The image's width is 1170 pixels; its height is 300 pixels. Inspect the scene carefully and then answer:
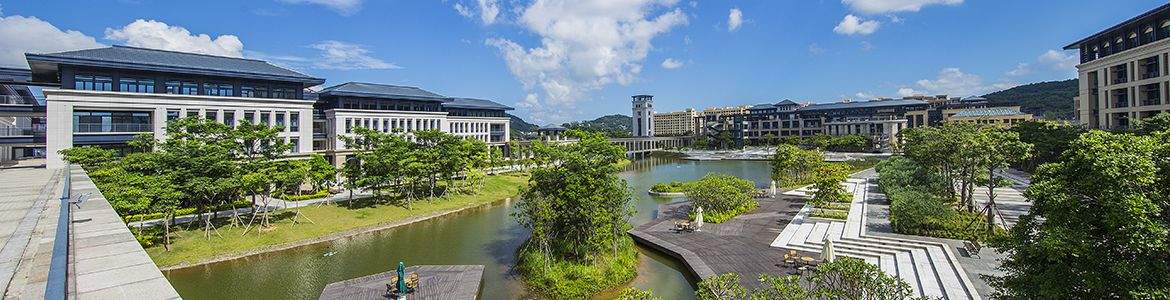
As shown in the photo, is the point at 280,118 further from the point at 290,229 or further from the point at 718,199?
the point at 718,199

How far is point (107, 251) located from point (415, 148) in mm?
31484

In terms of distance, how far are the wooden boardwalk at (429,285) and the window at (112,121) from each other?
27.4 m

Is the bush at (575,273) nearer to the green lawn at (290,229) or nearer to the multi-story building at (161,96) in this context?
the green lawn at (290,229)

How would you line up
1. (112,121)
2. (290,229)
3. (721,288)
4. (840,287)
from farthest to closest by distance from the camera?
(112,121), (290,229), (721,288), (840,287)

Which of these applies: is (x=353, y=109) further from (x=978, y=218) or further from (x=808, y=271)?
(x=978, y=218)

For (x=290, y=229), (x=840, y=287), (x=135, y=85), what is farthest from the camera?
(x=135, y=85)

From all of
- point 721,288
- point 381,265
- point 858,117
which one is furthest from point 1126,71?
point 858,117

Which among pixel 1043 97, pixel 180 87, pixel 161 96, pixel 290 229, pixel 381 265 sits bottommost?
pixel 381 265

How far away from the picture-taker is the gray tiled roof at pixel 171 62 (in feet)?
102

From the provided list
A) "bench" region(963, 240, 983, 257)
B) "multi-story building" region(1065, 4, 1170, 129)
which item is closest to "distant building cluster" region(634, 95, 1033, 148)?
"multi-story building" region(1065, 4, 1170, 129)

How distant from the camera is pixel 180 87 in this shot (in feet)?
118

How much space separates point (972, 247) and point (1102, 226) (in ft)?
42.7

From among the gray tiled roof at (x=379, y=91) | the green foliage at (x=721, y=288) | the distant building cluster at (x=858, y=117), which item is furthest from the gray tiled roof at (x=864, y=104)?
the green foliage at (x=721, y=288)

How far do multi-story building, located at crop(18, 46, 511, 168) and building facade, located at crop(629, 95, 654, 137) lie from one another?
9006 centimetres
